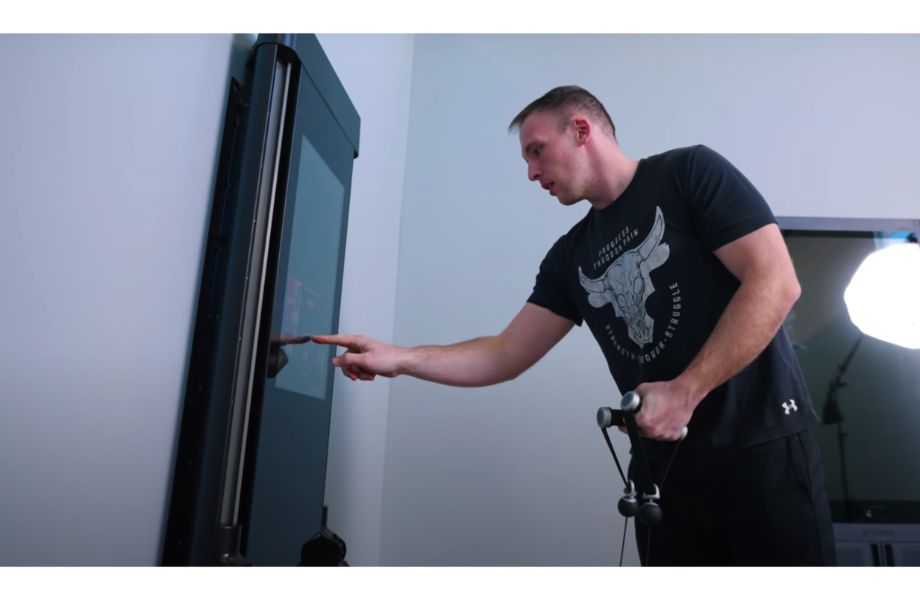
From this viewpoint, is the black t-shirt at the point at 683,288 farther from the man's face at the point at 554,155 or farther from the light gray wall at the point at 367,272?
the light gray wall at the point at 367,272

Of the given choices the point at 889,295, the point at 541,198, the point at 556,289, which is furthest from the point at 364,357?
the point at 889,295

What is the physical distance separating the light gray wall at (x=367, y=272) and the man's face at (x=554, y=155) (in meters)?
0.44

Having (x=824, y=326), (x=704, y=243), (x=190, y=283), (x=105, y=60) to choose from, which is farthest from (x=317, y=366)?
(x=824, y=326)

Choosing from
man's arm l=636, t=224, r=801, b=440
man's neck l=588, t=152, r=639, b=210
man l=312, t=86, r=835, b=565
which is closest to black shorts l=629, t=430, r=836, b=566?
man l=312, t=86, r=835, b=565

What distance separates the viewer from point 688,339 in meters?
0.94

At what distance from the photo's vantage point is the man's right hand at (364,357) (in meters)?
1.04

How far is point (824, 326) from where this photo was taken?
1.66m

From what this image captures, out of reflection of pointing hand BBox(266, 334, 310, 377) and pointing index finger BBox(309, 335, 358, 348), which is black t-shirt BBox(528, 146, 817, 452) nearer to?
pointing index finger BBox(309, 335, 358, 348)

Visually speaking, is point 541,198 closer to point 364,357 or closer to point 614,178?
point 614,178

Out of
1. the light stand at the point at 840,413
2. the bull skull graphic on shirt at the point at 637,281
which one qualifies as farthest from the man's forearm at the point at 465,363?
the light stand at the point at 840,413

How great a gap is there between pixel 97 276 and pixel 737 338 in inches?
29.9

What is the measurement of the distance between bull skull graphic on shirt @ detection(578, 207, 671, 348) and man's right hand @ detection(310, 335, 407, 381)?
14.7 inches

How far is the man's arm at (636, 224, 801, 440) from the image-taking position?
771 mm
